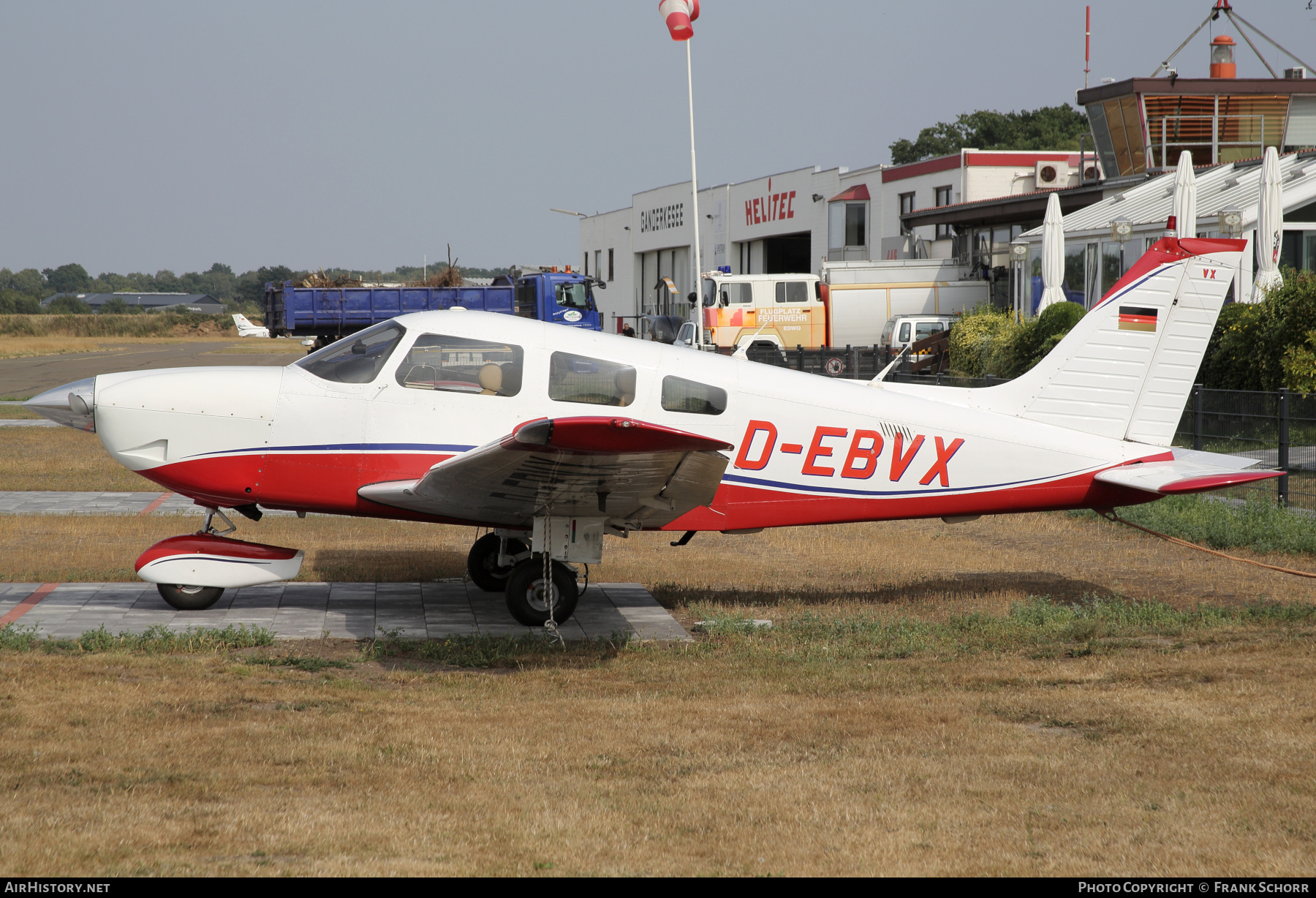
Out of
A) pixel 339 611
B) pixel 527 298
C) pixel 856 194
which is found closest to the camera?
pixel 339 611

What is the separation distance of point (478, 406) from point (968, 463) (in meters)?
3.80

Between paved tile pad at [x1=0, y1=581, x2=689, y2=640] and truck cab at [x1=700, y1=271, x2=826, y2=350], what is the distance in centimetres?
2482

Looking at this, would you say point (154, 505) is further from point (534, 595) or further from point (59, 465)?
point (534, 595)

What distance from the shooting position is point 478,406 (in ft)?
26.2

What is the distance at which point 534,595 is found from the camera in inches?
325

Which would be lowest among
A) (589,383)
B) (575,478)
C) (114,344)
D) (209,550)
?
(209,550)

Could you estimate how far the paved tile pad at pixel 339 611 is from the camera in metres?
8.04

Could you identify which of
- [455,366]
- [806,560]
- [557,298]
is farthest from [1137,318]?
[557,298]

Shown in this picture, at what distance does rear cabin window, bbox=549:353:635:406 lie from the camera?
7957 millimetres

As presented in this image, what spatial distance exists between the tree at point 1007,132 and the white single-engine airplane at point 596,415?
244 ft

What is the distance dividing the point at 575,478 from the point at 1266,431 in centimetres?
1086

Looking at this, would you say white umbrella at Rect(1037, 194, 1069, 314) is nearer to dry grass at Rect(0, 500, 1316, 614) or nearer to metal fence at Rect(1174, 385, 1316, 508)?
metal fence at Rect(1174, 385, 1316, 508)

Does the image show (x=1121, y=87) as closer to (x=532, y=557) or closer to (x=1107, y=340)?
(x=1107, y=340)

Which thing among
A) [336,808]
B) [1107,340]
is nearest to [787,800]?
[336,808]
